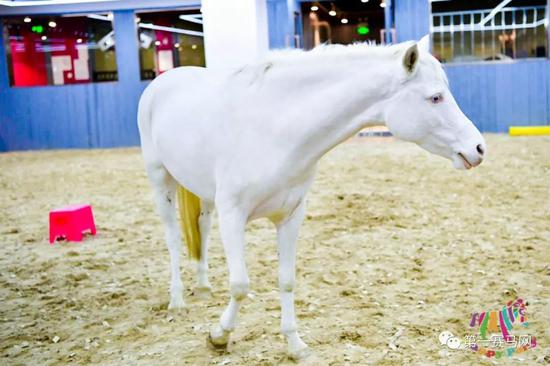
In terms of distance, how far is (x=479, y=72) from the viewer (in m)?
12.1

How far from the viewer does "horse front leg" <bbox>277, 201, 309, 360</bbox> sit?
8.73 ft

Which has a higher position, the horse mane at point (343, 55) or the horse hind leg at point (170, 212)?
the horse mane at point (343, 55)

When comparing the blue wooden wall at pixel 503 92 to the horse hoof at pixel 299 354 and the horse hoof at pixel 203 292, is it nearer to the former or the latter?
the horse hoof at pixel 203 292

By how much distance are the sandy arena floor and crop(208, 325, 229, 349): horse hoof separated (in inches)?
2.0

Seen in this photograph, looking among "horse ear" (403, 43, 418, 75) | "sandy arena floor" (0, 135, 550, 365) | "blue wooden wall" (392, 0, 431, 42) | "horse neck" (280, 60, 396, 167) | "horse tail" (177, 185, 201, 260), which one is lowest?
"sandy arena floor" (0, 135, 550, 365)

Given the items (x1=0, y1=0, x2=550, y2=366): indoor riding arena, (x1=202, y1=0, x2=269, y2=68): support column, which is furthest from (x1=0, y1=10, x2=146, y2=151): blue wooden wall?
(x1=202, y1=0, x2=269, y2=68): support column

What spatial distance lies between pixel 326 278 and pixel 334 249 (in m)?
0.66

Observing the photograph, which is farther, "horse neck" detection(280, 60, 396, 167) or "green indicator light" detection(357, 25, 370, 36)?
"green indicator light" detection(357, 25, 370, 36)

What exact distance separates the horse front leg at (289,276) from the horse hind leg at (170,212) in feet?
2.73

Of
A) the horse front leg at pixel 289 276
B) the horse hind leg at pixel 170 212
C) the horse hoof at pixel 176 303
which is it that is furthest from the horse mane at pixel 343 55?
the horse hoof at pixel 176 303

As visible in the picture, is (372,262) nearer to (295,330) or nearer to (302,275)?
(302,275)

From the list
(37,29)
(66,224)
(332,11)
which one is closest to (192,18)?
(37,29)

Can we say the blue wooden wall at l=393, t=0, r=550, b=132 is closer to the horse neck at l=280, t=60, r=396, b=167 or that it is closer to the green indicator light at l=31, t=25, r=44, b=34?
the green indicator light at l=31, t=25, r=44, b=34

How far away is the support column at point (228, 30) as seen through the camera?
756 centimetres
